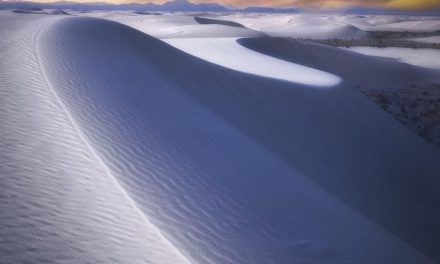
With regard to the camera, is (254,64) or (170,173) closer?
(170,173)

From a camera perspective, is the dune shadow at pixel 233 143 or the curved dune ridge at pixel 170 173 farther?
the dune shadow at pixel 233 143

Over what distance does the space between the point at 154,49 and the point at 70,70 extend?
11.4 ft

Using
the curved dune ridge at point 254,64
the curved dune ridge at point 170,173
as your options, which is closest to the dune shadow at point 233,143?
the curved dune ridge at point 170,173

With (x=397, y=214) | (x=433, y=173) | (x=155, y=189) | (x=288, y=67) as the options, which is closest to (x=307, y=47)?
(x=288, y=67)

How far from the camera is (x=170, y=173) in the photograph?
3.61 m

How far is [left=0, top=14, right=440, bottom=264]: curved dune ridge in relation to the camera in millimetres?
2557

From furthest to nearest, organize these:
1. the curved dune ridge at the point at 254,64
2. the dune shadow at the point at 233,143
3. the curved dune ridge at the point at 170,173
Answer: the curved dune ridge at the point at 254,64, the dune shadow at the point at 233,143, the curved dune ridge at the point at 170,173

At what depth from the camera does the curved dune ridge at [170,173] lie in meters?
2.56

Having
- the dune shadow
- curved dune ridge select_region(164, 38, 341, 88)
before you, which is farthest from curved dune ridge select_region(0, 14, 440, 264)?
curved dune ridge select_region(164, 38, 341, 88)

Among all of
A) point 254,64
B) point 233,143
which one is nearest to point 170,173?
point 233,143

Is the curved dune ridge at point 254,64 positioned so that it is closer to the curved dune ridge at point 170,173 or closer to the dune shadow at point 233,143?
the dune shadow at point 233,143

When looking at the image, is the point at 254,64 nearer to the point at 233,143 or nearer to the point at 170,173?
the point at 233,143

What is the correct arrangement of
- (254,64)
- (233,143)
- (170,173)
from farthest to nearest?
(254,64) < (233,143) < (170,173)

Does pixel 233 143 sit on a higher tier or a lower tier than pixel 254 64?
lower
